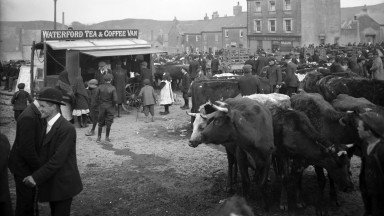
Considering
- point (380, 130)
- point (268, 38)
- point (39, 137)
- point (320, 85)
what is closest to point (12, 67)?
point (320, 85)

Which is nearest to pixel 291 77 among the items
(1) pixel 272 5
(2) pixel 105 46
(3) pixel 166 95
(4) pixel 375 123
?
(3) pixel 166 95

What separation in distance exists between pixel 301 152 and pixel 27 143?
422 cm

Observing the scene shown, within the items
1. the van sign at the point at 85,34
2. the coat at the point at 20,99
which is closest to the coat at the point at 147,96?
the coat at the point at 20,99

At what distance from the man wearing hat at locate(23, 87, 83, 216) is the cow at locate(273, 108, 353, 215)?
3580mm

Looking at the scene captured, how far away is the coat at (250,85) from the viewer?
1224 cm

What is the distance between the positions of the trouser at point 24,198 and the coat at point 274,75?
11004 millimetres

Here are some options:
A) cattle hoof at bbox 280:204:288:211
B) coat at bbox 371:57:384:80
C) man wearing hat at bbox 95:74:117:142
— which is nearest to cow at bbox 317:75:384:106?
cattle hoof at bbox 280:204:288:211

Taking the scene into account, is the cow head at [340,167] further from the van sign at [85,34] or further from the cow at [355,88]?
the van sign at [85,34]

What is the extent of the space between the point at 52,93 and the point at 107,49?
12.1 m

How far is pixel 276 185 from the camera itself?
8.18 m

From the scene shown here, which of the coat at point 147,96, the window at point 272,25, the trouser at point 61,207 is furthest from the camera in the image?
the window at point 272,25

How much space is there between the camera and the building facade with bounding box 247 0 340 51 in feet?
153

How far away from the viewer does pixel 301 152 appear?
22.5 feet

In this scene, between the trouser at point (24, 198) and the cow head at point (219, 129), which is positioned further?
the cow head at point (219, 129)
